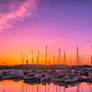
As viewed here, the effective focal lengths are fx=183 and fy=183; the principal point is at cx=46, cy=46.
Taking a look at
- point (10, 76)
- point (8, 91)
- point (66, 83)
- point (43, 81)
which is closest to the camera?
point (8, 91)

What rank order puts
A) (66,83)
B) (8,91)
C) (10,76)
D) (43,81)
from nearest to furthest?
(8,91) < (66,83) < (43,81) < (10,76)

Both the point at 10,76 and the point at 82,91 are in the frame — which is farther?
the point at 10,76

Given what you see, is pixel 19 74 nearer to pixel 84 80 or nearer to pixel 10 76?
pixel 10 76

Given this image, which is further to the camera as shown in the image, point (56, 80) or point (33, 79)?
point (33, 79)

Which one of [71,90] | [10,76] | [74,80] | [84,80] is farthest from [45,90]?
[10,76]

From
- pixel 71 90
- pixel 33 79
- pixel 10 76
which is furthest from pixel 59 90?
pixel 10 76

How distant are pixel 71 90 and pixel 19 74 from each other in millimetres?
25959

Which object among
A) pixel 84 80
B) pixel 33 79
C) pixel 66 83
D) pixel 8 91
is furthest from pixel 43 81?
pixel 8 91

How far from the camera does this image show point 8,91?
3253 centimetres

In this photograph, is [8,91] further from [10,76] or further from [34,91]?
[10,76]

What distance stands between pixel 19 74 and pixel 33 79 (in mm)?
10759

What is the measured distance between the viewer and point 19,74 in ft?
183

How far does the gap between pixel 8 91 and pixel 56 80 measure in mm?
14119

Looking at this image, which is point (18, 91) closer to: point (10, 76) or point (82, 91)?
point (82, 91)
